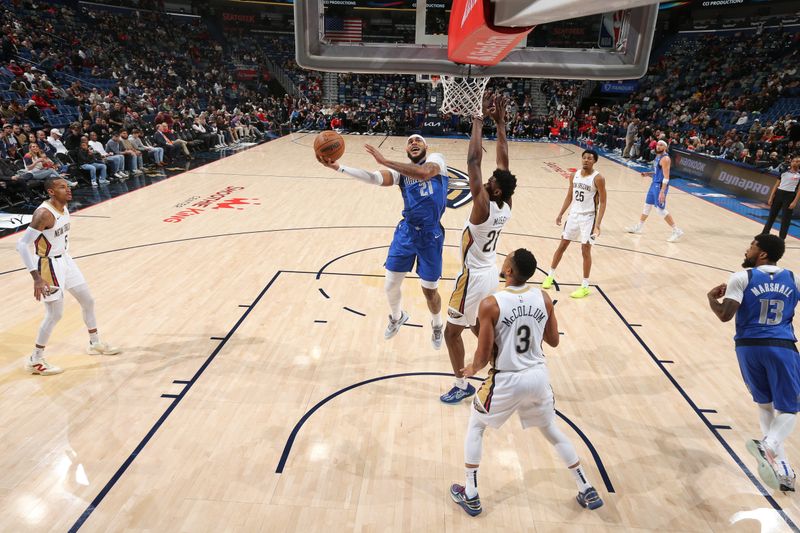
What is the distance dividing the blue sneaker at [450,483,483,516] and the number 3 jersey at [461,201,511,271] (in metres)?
1.74

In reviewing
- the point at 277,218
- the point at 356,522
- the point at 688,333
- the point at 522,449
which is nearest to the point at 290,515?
the point at 356,522

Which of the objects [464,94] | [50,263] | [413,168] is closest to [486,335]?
[413,168]

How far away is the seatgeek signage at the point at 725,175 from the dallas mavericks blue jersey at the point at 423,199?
12.4 metres

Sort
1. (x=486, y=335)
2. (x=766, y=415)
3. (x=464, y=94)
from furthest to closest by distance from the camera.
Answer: (x=464, y=94) < (x=766, y=415) < (x=486, y=335)

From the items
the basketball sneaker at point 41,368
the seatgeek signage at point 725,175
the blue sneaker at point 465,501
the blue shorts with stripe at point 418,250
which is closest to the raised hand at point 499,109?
the blue shorts with stripe at point 418,250

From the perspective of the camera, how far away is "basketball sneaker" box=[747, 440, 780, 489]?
11.9ft

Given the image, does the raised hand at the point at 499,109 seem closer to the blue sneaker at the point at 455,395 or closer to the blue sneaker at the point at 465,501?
the blue sneaker at the point at 455,395

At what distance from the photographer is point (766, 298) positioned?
3.56 meters

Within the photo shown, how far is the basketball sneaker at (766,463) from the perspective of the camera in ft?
11.9

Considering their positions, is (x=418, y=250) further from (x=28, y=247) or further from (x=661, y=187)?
(x=661, y=187)

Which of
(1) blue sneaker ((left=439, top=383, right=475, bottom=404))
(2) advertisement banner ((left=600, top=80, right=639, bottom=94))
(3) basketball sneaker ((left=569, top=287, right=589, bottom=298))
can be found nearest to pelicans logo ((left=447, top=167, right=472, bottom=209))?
(3) basketball sneaker ((left=569, top=287, right=589, bottom=298))

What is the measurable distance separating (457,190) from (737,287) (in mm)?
10305

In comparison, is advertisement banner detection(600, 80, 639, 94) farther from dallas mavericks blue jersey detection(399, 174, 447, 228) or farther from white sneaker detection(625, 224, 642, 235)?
dallas mavericks blue jersey detection(399, 174, 447, 228)

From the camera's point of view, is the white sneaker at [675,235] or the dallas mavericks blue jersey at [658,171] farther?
the white sneaker at [675,235]
